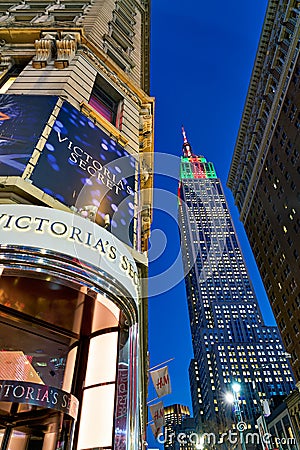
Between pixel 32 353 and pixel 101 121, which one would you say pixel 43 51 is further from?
pixel 32 353

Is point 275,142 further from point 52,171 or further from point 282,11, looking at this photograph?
point 52,171

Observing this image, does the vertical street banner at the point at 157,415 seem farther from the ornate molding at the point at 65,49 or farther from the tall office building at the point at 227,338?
the tall office building at the point at 227,338

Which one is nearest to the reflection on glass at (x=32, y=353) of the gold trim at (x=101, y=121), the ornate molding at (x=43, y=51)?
the gold trim at (x=101, y=121)

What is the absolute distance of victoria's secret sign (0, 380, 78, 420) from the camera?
16.6 ft

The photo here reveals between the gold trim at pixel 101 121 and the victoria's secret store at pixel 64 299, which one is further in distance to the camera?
the gold trim at pixel 101 121

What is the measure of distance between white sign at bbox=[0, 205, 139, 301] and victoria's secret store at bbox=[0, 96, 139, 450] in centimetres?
2

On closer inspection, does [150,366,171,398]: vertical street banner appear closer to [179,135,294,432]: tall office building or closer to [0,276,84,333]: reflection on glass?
[0,276,84,333]: reflection on glass

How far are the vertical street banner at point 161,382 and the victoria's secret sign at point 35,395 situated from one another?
7.66m

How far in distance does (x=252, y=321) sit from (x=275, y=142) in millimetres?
110971

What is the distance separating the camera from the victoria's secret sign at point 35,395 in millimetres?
5066

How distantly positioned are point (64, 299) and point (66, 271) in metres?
1.93

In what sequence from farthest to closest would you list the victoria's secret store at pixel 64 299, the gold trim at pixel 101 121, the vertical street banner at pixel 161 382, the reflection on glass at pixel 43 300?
the vertical street banner at pixel 161 382 → the gold trim at pixel 101 121 → the reflection on glass at pixel 43 300 → the victoria's secret store at pixel 64 299

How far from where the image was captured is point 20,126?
794cm

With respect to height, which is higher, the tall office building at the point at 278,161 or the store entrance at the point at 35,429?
the tall office building at the point at 278,161
